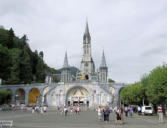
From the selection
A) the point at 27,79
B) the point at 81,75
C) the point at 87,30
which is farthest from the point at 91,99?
the point at 87,30

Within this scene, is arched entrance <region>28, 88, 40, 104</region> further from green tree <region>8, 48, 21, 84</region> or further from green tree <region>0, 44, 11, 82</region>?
green tree <region>0, 44, 11, 82</region>

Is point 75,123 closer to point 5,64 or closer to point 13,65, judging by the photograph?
point 13,65

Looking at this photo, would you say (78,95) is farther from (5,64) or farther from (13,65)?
(5,64)

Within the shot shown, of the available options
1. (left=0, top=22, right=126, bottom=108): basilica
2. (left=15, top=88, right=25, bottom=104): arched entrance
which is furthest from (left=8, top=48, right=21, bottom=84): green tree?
(left=15, top=88, right=25, bottom=104): arched entrance

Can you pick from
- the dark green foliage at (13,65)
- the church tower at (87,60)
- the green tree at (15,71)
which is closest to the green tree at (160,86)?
the green tree at (15,71)

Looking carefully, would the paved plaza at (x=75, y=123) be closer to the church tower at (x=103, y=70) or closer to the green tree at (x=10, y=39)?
the green tree at (x=10, y=39)

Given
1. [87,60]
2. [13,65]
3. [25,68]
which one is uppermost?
[87,60]

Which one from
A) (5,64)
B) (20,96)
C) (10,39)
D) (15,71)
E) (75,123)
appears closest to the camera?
(75,123)

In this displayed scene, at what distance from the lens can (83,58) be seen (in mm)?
89188

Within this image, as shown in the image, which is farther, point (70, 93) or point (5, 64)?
point (5, 64)

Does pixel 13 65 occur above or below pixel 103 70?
below

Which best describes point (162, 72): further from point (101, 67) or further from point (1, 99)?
point (101, 67)

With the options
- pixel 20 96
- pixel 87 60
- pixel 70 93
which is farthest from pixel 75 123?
pixel 87 60

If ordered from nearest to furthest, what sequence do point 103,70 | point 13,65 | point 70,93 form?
point 70,93
point 13,65
point 103,70
